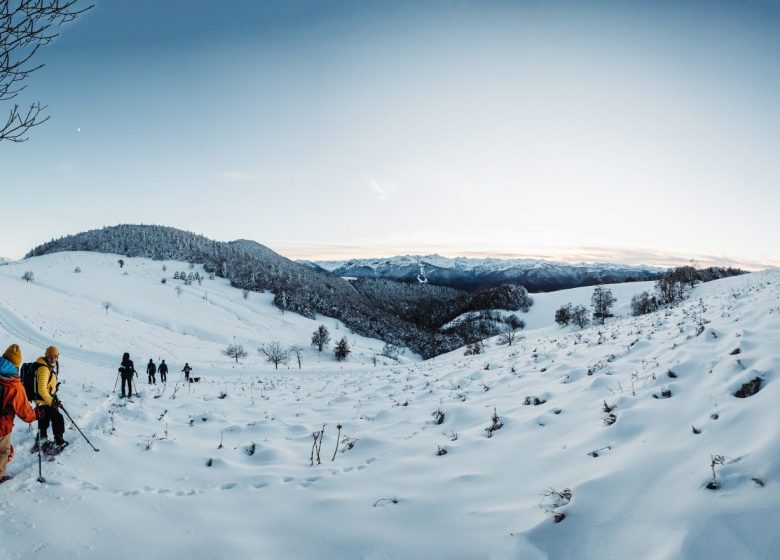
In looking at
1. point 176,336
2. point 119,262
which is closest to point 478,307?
point 176,336

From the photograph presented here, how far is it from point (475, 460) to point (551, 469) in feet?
3.72

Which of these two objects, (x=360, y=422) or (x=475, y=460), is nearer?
(x=475, y=460)

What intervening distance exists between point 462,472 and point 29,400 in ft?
26.1

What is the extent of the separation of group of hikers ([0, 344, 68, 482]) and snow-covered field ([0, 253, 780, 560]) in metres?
0.38

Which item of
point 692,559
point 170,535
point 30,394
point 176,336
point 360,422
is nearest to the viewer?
point 692,559

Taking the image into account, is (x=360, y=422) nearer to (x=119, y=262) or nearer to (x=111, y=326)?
(x=111, y=326)

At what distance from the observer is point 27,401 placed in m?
6.06

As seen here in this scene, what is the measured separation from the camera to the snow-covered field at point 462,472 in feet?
11.1

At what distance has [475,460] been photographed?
5.44 meters

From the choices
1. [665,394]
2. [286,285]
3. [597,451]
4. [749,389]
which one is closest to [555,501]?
[597,451]

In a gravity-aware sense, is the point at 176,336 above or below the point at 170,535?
below

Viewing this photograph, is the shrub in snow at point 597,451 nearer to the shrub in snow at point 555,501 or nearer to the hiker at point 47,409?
the shrub in snow at point 555,501

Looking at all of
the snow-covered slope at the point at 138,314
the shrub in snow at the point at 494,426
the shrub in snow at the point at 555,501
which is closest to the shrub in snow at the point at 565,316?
the snow-covered slope at the point at 138,314

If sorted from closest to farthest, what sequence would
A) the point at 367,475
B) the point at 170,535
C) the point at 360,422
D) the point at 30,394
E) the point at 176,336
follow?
the point at 170,535, the point at 367,475, the point at 30,394, the point at 360,422, the point at 176,336
